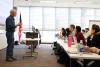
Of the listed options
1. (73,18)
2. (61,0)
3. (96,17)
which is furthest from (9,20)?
(96,17)

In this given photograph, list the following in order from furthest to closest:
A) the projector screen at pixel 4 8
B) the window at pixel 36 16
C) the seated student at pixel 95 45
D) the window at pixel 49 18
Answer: the window at pixel 49 18
the window at pixel 36 16
the projector screen at pixel 4 8
the seated student at pixel 95 45

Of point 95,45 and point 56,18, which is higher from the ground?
point 56,18

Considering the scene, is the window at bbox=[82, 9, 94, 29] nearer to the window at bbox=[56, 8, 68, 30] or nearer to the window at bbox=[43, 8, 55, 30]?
the window at bbox=[56, 8, 68, 30]

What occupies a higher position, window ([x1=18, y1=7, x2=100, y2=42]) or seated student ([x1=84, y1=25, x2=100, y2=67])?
window ([x1=18, y1=7, x2=100, y2=42])

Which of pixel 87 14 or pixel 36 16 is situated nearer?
pixel 36 16

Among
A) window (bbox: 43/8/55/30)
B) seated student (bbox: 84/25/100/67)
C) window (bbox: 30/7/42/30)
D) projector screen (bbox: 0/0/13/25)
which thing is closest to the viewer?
seated student (bbox: 84/25/100/67)

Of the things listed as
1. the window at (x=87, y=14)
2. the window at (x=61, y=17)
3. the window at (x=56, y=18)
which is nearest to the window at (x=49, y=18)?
the window at (x=56, y=18)

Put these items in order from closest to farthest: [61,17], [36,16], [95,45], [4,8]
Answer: [95,45], [4,8], [36,16], [61,17]

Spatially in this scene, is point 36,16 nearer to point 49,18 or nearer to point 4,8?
point 49,18

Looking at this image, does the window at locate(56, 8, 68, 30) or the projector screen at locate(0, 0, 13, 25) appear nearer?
the projector screen at locate(0, 0, 13, 25)

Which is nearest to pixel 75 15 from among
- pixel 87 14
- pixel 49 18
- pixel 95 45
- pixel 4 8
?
pixel 87 14

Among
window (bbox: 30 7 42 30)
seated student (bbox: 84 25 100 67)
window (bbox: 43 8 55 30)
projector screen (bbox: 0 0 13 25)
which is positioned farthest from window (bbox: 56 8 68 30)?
seated student (bbox: 84 25 100 67)

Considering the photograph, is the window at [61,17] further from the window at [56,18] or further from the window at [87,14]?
the window at [87,14]

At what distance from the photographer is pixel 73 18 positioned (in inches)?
456
